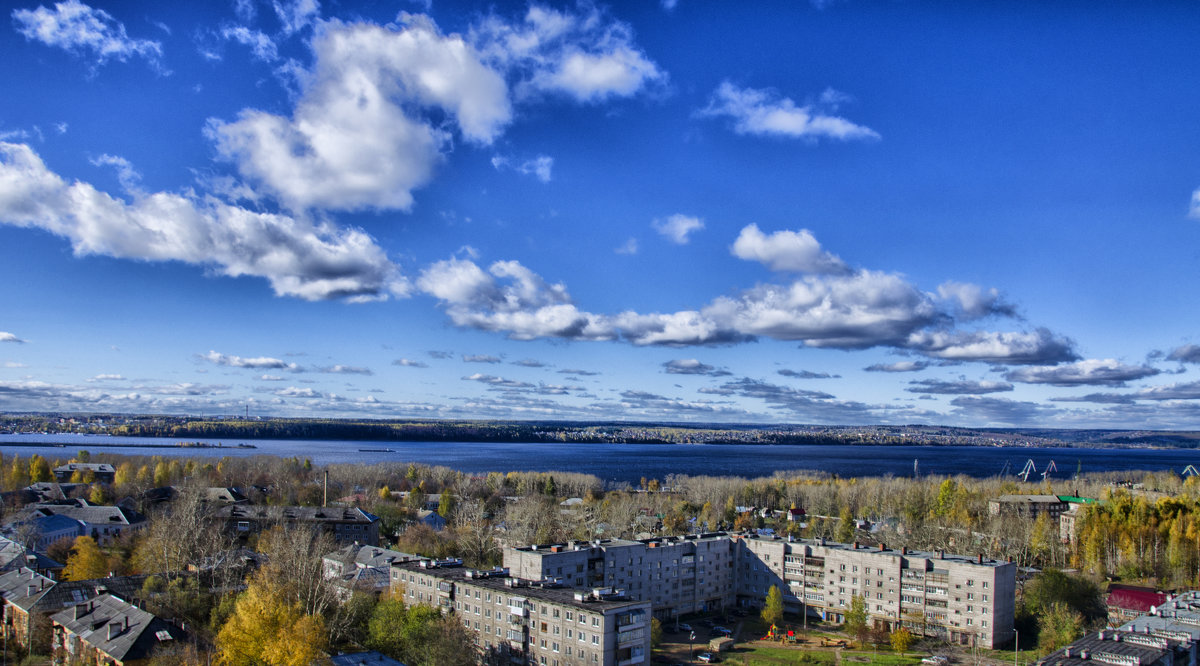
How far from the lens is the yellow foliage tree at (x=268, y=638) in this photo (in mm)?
21469

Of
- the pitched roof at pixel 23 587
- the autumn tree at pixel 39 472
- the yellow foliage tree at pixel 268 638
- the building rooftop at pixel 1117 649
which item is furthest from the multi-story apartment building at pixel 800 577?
the autumn tree at pixel 39 472

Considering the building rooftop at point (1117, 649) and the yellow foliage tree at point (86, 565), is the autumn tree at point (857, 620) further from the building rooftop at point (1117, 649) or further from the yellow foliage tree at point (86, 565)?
the yellow foliage tree at point (86, 565)

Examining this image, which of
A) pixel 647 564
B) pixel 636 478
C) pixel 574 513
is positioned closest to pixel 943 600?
pixel 647 564

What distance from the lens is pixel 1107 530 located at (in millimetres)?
47969

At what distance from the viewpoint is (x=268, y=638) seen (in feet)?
72.4

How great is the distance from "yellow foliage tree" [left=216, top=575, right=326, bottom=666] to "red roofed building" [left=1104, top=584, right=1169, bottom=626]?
113ft

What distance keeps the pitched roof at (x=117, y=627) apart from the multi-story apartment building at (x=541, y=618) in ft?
31.6

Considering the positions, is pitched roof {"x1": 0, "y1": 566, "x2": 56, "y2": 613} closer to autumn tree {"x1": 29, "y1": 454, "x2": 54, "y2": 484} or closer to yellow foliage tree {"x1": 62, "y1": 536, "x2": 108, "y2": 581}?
yellow foliage tree {"x1": 62, "y1": 536, "x2": 108, "y2": 581}

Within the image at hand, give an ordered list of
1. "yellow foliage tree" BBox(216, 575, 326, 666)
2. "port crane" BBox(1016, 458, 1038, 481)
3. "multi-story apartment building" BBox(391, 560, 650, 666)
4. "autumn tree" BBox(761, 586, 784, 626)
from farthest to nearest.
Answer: "port crane" BBox(1016, 458, 1038, 481)
"autumn tree" BBox(761, 586, 784, 626)
"multi-story apartment building" BBox(391, 560, 650, 666)
"yellow foliage tree" BBox(216, 575, 326, 666)

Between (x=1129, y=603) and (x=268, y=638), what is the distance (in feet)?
122

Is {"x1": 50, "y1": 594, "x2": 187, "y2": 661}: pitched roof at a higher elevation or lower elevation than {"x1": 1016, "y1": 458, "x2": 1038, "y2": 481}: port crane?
higher

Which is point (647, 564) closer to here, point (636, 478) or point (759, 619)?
point (759, 619)

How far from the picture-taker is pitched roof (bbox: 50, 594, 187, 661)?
881 inches

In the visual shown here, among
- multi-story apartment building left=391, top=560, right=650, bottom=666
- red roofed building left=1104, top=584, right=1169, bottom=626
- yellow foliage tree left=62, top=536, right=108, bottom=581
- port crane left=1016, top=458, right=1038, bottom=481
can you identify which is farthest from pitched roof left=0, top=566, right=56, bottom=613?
port crane left=1016, top=458, right=1038, bottom=481
